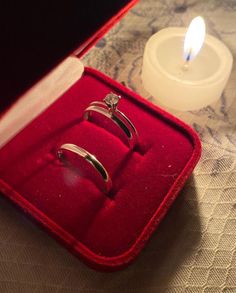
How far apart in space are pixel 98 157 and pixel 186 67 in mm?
183

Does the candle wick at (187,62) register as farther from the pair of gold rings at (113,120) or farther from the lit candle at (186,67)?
the pair of gold rings at (113,120)

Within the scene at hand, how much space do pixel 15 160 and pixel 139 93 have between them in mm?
188

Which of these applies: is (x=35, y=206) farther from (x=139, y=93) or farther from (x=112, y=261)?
(x=139, y=93)

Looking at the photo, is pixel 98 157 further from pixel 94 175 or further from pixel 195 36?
pixel 195 36

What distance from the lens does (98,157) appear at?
1.35ft

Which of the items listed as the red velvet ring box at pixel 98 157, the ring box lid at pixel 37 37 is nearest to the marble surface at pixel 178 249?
the red velvet ring box at pixel 98 157

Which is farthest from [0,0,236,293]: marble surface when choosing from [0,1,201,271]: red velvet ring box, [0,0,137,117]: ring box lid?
[0,0,137,117]: ring box lid

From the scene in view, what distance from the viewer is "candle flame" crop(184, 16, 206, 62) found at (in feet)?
1.48

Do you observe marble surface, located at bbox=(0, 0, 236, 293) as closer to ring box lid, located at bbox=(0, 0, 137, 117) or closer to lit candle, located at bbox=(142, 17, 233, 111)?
lit candle, located at bbox=(142, 17, 233, 111)

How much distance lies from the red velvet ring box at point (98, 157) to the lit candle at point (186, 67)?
0.13 feet

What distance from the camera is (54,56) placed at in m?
0.31

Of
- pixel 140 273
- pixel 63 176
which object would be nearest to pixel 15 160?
pixel 63 176

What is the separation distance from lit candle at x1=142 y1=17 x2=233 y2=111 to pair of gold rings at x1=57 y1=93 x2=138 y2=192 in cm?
8

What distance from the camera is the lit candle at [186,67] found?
45cm
